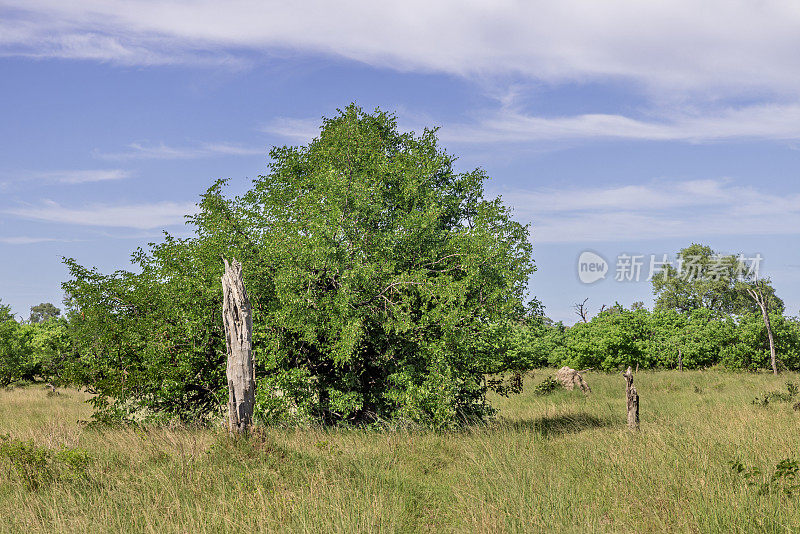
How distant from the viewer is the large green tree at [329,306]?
13250mm

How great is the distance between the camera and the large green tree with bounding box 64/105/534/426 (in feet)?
43.5

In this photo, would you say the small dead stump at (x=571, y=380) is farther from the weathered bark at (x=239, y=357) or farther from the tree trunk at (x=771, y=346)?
the weathered bark at (x=239, y=357)

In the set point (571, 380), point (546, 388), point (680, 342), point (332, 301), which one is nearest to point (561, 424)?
point (332, 301)

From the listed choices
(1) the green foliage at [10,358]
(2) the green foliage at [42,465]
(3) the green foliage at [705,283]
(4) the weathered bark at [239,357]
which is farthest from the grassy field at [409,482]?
(3) the green foliage at [705,283]

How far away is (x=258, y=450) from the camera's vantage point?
9938mm

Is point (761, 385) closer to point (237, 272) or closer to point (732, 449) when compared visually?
point (732, 449)

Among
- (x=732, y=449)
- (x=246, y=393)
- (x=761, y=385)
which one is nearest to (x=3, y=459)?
(x=246, y=393)

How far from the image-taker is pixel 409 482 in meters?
9.14

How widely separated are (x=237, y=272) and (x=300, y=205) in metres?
4.29

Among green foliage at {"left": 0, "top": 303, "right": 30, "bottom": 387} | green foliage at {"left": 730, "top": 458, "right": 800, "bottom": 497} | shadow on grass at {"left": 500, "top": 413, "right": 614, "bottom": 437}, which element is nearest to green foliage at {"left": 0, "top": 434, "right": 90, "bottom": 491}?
shadow on grass at {"left": 500, "top": 413, "right": 614, "bottom": 437}

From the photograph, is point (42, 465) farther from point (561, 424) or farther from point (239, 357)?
point (561, 424)

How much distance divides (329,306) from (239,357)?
250cm

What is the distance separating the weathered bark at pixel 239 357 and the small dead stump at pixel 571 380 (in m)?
18.2

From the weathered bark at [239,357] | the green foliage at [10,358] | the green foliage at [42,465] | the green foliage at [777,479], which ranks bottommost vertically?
the green foliage at [10,358]
